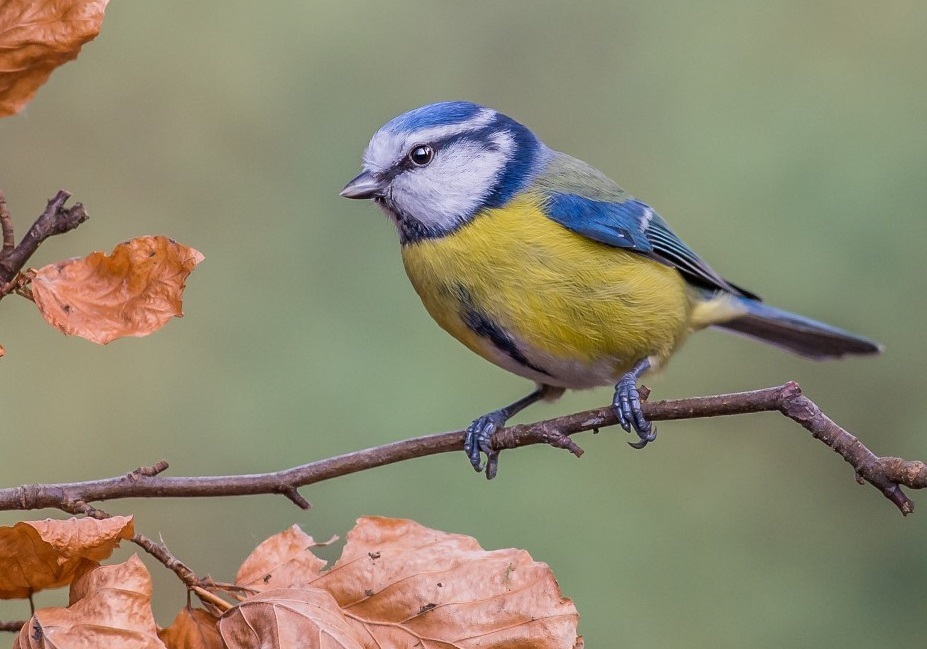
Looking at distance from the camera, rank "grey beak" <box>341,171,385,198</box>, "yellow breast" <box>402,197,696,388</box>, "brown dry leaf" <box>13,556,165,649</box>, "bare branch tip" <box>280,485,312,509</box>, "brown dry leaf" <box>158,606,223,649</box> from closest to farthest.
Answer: "brown dry leaf" <box>13,556,165,649</box>, "brown dry leaf" <box>158,606,223,649</box>, "bare branch tip" <box>280,485,312,509</box>, "yellow breast" <box>402,197,696,388</box>, "grey beak" <box>341,171,385,198</box>

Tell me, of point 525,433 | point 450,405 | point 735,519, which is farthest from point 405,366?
point 525,433

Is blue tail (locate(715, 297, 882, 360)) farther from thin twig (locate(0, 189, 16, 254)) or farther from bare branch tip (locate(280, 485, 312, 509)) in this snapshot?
thin twig (locate(0, 189, 16, 254))

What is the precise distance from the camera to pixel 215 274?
4.29 m

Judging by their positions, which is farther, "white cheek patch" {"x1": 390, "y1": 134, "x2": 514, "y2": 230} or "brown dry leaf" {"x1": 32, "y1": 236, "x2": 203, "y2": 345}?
"white cheek patch" {"x1": 390, "y1": 134, "x2": 514, "y2": 230}

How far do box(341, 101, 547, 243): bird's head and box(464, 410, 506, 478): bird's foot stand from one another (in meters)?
0.43

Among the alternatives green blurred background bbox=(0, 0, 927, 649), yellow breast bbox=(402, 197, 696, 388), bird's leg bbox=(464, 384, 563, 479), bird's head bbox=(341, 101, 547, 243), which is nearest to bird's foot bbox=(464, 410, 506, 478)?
bird's leg bbox=(464, 384, 563, 479)

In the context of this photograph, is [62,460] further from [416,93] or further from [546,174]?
[546,174]

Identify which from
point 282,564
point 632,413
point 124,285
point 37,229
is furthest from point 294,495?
point 632,413

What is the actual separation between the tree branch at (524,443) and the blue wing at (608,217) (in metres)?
0.88

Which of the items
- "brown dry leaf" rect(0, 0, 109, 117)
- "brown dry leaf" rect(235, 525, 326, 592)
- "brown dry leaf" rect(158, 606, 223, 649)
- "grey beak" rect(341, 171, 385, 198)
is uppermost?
"brown dry leaf" rect(0, 0, 109, 117)

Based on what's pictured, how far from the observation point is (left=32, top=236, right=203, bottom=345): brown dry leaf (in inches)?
48.1

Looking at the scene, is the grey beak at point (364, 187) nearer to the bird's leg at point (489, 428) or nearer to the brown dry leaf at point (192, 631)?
the bird's leg at point (489, 428)

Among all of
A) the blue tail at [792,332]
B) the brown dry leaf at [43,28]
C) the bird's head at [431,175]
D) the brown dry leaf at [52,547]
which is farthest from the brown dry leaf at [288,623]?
the blue tail at [792,332]

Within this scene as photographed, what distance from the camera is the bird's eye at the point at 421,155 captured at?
97.1 inches
